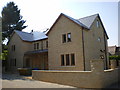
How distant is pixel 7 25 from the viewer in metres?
41.5

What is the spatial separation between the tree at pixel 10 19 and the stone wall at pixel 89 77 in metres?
31.3

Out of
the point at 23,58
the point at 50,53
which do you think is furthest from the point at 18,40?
the point at 50,53

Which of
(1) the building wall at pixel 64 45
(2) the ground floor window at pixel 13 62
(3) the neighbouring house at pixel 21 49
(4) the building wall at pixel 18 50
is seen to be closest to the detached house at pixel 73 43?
(1) the building wall at pixel 64 45

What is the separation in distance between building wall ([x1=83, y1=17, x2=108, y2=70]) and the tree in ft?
92.9

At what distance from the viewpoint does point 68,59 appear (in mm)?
19547

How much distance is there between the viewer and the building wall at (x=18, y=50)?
27812mm

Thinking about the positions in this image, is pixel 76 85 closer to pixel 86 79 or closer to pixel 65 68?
pixel 86 79

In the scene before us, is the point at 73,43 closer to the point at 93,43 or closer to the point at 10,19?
the point at 93,43

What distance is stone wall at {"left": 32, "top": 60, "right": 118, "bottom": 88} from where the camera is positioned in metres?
11.2

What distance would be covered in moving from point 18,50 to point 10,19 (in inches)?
695

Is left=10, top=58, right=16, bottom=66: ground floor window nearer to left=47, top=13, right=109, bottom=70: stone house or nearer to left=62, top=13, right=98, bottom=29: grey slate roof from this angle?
left=47, top=13, right=109, bottom=70: stone house

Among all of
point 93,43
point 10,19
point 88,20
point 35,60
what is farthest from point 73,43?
point 10,19

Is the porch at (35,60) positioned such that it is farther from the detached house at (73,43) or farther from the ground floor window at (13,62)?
the ground floor window at (13,62)

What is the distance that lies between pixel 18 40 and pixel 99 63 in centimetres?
2147
